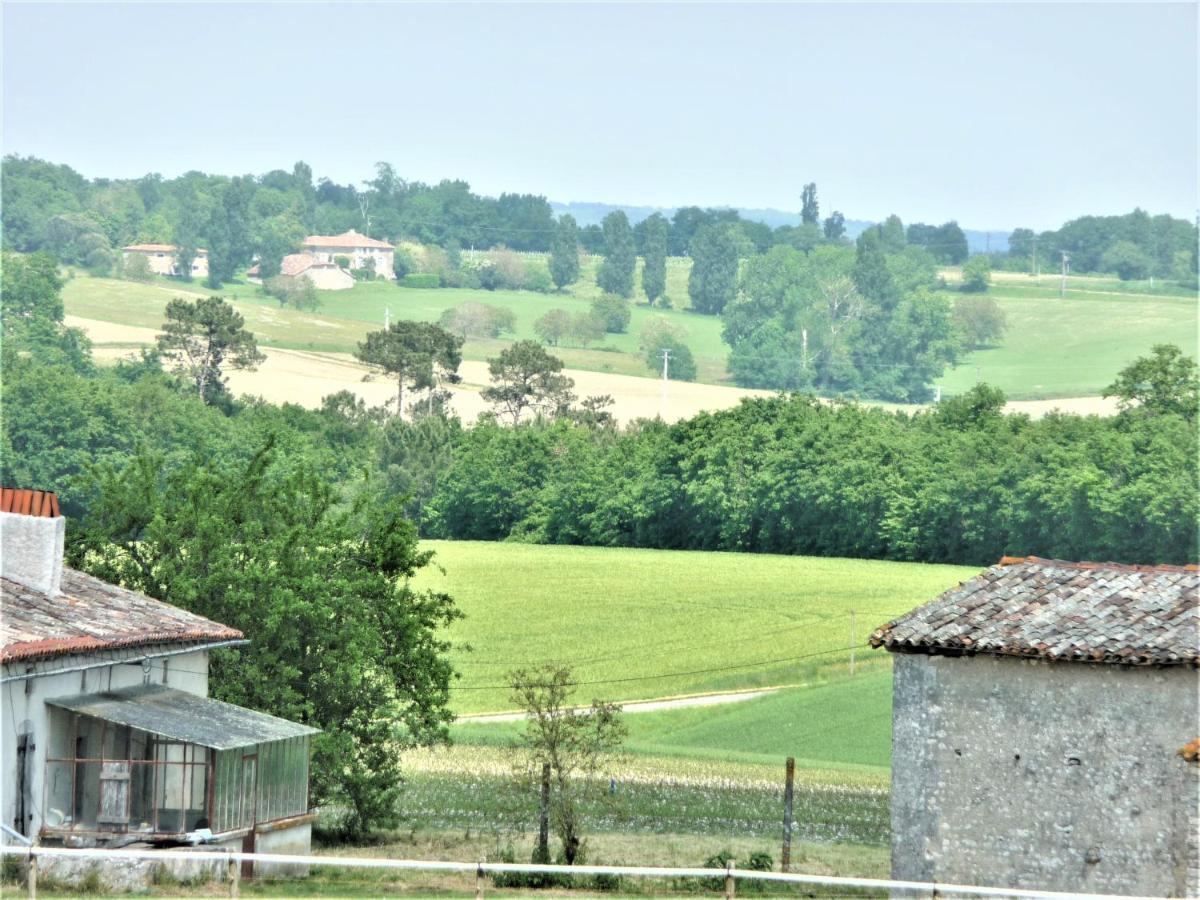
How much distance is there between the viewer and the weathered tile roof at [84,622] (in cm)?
2566

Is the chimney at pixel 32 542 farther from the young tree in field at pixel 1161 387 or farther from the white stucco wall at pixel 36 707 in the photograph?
the young tree in field at pixel 1161 387

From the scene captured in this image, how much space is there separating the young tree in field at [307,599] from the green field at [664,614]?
82.6ft

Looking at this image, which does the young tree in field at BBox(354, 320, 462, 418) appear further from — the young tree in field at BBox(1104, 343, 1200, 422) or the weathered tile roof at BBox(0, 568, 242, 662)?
the weathered tile roof at BBox(0, 568, 242, 662)

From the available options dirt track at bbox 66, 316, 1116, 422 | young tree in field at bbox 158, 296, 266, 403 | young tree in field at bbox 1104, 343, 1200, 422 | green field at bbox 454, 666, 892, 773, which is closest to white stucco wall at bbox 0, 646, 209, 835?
green field at bbox 454, 666, 892, 773

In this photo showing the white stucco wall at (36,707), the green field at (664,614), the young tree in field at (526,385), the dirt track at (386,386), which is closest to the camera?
the white stucco wall at (36,707)

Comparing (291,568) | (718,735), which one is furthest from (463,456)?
(291,568)

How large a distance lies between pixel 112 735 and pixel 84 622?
1.58m

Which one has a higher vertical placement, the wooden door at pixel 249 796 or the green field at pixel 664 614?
the wooden door at pixel 249 796

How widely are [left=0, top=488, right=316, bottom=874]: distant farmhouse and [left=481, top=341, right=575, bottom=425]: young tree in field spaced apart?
128652 millimetres

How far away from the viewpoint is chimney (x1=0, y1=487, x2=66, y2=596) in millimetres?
27953

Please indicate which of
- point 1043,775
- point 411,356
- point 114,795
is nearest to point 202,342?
point 411,356

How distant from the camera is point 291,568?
3584cm

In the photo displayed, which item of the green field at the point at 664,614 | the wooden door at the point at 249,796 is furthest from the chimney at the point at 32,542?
the green field at the point at 664,614

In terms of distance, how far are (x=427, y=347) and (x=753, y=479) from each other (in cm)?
6440
